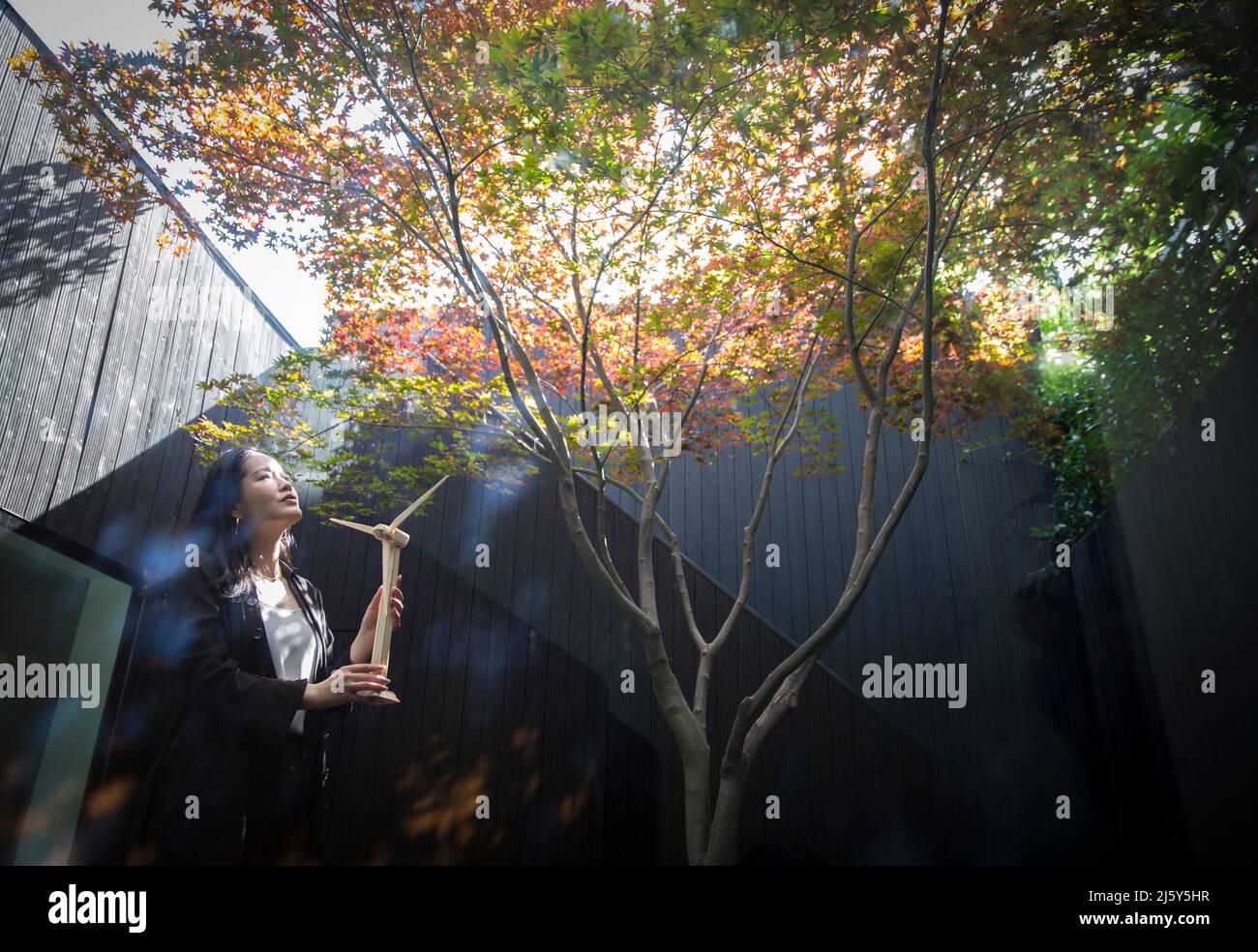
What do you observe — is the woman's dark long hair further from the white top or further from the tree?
the tree

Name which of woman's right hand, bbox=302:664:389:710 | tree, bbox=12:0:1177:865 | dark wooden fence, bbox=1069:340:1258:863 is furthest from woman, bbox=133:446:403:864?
dark wooden fence, bbox=1069:340:1258:863

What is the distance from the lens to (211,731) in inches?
53.1

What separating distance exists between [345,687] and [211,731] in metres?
0.29

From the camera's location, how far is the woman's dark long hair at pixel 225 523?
4.95ft

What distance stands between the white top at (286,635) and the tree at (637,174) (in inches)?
59.0

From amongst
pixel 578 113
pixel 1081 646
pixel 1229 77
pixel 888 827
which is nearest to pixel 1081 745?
pixel 1081 646

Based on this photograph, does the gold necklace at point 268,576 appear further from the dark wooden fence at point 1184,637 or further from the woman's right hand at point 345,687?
the dark wooden fence at point 1184,637

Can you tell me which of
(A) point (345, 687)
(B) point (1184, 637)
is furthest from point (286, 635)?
(B) point (1184, 637)

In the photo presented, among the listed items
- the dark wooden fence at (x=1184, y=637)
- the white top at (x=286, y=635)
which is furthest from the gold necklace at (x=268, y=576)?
the dark wooden fence at (x=1184, y=637)

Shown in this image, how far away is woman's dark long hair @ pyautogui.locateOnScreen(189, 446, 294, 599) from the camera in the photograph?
151cm

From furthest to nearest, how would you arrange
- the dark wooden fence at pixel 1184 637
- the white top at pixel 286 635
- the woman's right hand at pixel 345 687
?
the dark wooden fence at pixel 1184 637 < the white top at pixel 286 635 < the woman's right hand at pixel 345 687

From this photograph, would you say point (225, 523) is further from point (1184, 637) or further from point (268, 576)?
point (1184, 637)

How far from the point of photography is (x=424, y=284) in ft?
12.2

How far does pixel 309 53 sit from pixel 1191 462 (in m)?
4.29
